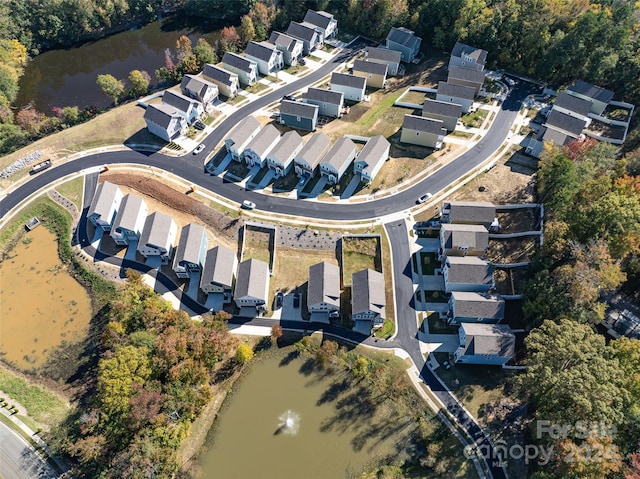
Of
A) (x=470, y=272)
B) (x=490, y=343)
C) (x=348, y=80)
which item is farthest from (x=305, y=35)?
(x=490, y=343)

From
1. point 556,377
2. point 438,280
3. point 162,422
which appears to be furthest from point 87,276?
point 556,377

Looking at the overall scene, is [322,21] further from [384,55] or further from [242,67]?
[242,67]

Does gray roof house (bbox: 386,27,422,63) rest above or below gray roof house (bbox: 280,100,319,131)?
above

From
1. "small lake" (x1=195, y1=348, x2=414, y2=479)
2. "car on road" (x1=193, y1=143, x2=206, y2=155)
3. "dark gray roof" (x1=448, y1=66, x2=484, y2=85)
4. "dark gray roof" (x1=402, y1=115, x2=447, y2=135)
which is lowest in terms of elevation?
"small lake" (x1=195, y1=348, x2=414, y2=479)

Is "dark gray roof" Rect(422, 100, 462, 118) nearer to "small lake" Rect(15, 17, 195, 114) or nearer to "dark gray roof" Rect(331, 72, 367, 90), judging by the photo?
"dark gray roof" Rect(331, 72, 367, 90)

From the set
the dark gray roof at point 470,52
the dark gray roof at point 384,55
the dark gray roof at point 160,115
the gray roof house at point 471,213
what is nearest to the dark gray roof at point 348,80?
the dark gray roof at point 384,55

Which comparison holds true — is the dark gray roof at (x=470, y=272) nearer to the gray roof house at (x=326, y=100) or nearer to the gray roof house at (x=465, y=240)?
the gray roof house at (x=465, y=240)

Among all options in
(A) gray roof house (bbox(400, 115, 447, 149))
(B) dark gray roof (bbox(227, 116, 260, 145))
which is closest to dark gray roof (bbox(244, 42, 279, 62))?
(B) dark gray roof (bbox(227, 116, 260, 145))

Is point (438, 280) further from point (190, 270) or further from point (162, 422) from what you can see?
point (162, 422)
